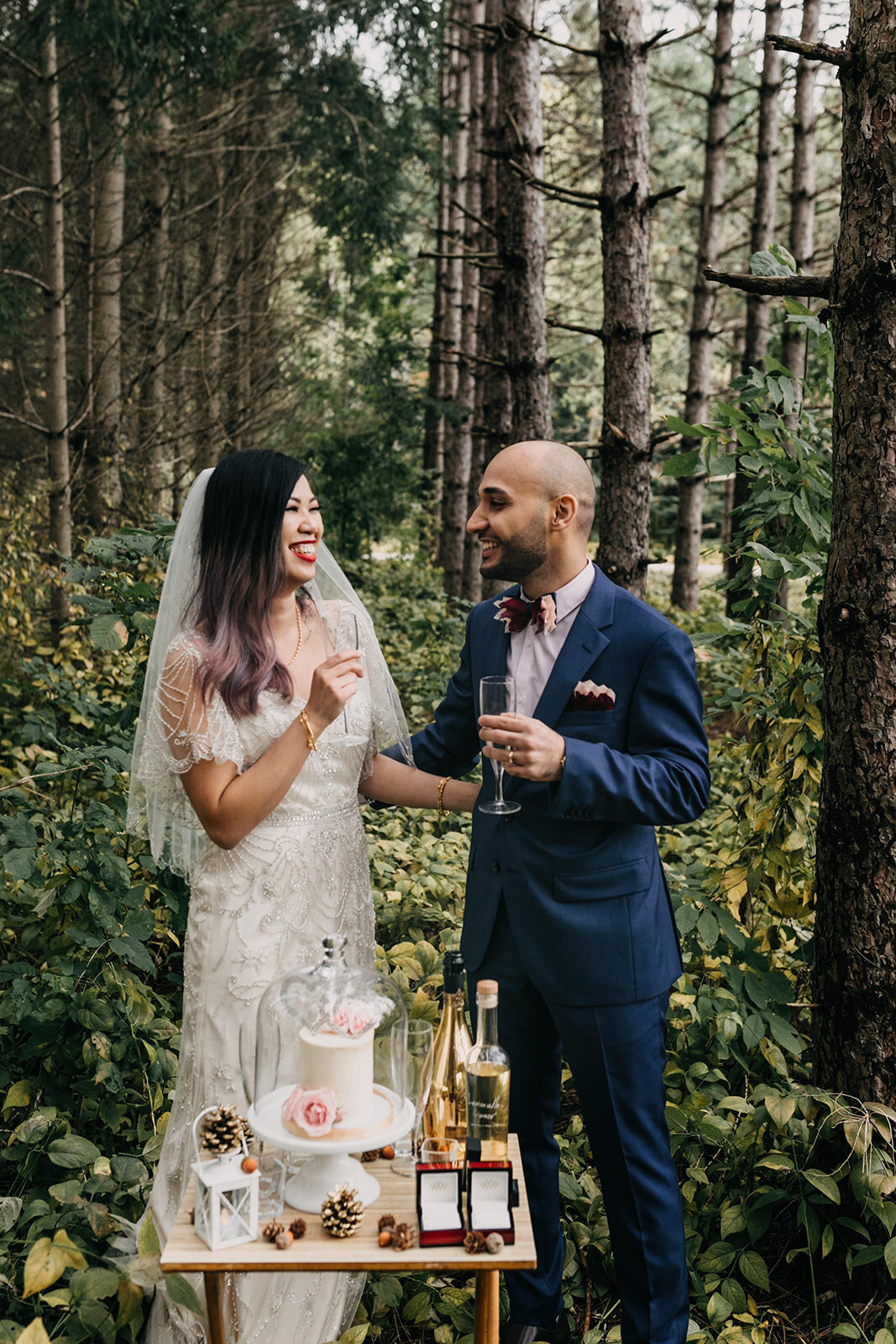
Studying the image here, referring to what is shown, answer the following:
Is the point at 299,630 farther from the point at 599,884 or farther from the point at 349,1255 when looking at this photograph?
the point at 349,1255

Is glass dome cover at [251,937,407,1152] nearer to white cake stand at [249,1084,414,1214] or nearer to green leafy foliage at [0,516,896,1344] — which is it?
white cake stand at [249,1084,414,1214]

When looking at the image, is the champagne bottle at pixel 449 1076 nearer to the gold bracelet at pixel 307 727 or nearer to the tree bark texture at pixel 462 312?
the gold bracelet at pixel 307 727

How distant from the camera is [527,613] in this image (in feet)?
9.07

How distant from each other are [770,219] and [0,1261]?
11.6 m

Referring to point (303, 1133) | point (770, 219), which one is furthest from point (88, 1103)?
point (770, 219)

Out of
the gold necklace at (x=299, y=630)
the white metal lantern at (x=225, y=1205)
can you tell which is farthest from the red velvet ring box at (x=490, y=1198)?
the gold necklace at (x=299, y=630)

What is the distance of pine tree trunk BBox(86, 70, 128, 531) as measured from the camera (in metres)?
→ 8.29

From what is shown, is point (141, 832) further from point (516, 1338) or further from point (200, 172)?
point (200, 172)

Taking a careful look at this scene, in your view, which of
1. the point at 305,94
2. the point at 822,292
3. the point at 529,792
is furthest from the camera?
the point at 305,94

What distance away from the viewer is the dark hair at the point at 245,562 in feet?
9.15

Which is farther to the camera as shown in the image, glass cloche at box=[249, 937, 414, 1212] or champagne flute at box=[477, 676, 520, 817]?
champagne flute at box=[477, 676, 520, 817]

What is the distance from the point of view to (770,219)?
37.2 ft

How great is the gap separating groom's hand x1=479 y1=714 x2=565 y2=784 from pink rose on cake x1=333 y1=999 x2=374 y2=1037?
2.17ft

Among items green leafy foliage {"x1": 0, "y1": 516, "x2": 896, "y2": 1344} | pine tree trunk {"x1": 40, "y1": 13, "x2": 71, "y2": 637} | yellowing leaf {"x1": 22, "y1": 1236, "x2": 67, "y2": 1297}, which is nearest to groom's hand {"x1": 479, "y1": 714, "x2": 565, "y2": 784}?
green leafy foliage {"x1": 0, "y1": 516, "x2": 896, "y2": 1344}
